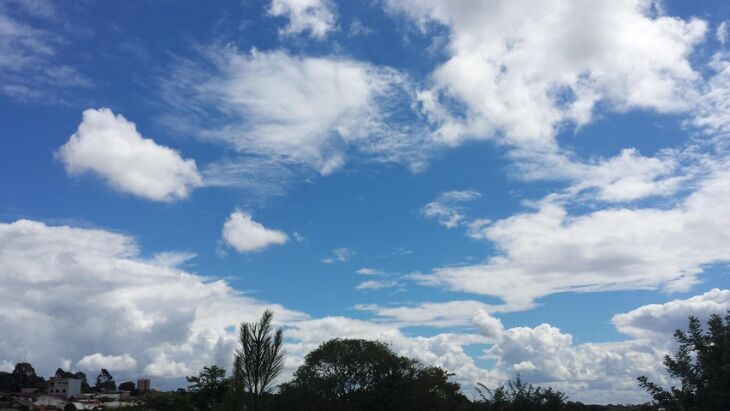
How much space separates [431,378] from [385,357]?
13.0 ft

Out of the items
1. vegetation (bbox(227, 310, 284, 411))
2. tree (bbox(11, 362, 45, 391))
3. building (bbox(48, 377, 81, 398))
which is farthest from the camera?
tree (bbox(11, 362, 45, 391))

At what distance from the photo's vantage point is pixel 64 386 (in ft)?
394

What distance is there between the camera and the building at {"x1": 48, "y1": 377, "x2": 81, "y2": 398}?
4484 inches

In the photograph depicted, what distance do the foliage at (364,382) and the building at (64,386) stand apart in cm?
7959

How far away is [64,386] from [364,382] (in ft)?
307

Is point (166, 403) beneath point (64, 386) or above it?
above

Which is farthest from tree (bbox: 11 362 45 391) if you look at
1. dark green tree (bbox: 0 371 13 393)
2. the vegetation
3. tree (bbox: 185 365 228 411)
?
the vegetation

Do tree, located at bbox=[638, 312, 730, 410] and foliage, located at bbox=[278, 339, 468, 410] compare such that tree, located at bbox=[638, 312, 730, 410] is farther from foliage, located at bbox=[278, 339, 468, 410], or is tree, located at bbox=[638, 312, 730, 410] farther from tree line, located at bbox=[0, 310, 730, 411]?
foliage, located at bbox=[278, 339, 468, 410]

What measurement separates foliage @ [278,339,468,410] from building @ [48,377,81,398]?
79.6 meters

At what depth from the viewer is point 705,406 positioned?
1587 cm

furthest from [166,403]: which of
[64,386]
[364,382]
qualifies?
[64,386]

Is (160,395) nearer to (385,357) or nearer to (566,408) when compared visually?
(385,357)

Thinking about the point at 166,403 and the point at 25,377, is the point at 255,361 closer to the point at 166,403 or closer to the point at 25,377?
the point at 166,403

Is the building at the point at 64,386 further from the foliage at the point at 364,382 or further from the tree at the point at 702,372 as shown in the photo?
the tree at the point at 702,372
